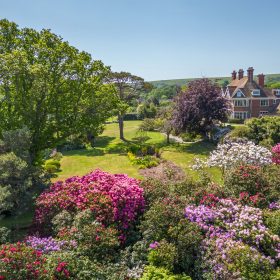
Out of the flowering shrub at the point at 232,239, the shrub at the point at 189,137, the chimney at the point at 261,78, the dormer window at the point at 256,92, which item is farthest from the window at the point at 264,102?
the flowering shrub at the point at 232,239

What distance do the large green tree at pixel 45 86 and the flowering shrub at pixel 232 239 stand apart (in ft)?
38.4

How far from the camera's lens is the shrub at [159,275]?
8844mm

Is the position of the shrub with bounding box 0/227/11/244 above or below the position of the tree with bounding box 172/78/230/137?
below

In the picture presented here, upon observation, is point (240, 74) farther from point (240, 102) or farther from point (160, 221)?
point (160, 221)

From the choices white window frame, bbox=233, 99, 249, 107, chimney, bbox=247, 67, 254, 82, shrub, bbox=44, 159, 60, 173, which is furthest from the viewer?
white window frame, bbox=233, 99, 249, 107

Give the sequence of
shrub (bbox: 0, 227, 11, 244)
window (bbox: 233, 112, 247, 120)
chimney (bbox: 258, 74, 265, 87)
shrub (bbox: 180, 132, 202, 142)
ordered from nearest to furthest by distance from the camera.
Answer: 1. shrub (bbox: 0, 227, 11, 244)
2. shrub (bbox: 180, 132, 202, 142)
3. chimney (bbox: 258, 74, 265, 87)
4. window (bbox: 233, 112, 247, 120)

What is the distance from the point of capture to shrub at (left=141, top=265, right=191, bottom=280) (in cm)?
884

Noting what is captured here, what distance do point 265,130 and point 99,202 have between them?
22.7m

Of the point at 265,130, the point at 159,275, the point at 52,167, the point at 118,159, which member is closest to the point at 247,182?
the point at 159,275

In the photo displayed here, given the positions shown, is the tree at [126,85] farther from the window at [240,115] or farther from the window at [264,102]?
the window at [264,102]

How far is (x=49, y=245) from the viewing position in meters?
9.92

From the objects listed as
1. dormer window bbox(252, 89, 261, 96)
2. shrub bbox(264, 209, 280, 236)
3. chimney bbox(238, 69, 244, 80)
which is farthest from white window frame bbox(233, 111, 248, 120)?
shrub bbox(264, 209, 280, 236)

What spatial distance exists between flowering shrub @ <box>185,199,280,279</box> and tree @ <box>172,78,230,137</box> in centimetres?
1991

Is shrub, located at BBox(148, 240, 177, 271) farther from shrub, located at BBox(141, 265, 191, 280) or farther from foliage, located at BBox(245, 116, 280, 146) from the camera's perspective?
foliage, located at BBox(245, 116, 280, 146)
